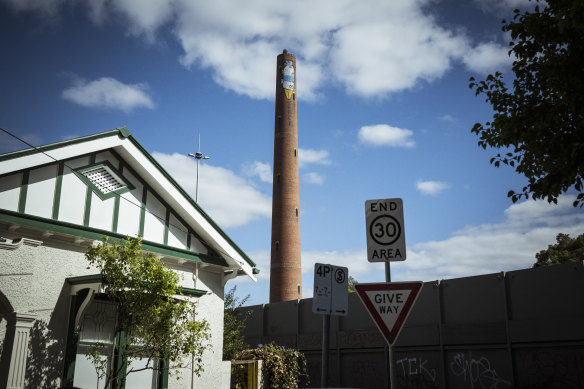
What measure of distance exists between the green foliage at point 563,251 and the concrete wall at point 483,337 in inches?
906

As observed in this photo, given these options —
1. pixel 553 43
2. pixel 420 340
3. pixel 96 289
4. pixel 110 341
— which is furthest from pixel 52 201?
pixel 420 340

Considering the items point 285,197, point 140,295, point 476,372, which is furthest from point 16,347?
point 285,197

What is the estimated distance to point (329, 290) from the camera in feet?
21.5

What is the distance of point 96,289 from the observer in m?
11.7

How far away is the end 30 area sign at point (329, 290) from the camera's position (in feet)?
21.0

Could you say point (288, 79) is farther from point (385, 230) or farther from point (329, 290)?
point (329, 290)

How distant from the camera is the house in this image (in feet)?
36.6

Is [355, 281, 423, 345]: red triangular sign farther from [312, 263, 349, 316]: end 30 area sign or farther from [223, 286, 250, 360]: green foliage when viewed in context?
[223, 286, 250, 360]: green foliage

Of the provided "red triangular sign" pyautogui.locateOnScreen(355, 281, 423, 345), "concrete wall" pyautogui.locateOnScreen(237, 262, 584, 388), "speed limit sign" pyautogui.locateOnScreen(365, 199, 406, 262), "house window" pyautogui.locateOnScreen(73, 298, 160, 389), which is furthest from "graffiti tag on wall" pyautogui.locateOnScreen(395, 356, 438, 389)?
"red triangular sign" pyautogui.locateOnScreen(355, 281, 423, 345)

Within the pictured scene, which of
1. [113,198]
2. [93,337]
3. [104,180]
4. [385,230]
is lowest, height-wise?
[93,337]

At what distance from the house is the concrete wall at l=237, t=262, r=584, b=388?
946cm

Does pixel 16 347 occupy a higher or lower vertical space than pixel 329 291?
lower

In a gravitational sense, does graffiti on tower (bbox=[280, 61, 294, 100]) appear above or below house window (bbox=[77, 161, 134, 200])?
above

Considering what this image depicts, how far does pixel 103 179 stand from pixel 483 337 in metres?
14.3
